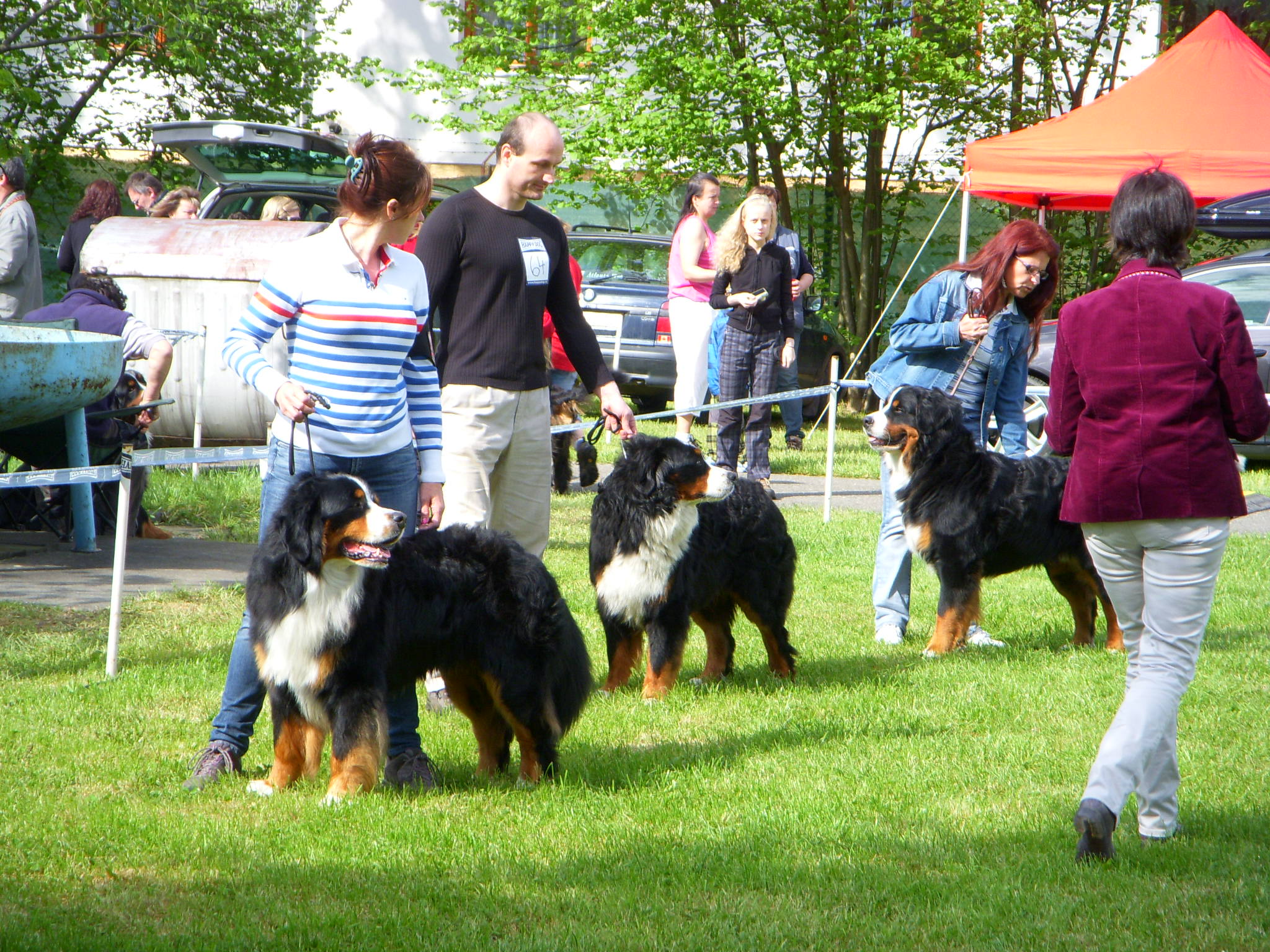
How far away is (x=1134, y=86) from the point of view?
12.4m

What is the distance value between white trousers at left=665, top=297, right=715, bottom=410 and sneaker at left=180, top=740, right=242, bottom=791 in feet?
21.3

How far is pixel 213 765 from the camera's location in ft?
13.1

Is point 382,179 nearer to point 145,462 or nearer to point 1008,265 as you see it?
point 145,462

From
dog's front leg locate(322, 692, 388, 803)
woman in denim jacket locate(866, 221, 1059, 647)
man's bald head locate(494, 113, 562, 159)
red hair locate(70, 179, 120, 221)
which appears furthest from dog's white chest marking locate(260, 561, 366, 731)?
red hair locate(70, 179, 120, 221)

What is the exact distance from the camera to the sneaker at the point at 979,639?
6.26 meters

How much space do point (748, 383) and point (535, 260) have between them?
→ 17.8ft

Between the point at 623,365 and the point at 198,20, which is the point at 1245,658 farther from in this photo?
the point at 198,20

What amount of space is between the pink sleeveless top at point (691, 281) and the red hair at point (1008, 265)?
4.34 metres

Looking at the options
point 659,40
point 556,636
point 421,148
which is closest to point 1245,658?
point 556,636

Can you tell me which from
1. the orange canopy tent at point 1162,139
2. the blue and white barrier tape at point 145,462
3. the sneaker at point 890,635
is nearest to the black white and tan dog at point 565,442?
the sneaker at point 890,635

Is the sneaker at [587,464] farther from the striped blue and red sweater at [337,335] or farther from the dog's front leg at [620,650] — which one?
the striped blue and red sweater at [337,335]

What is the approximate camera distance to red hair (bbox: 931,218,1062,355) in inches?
226

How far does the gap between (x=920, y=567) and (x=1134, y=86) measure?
6812 mm

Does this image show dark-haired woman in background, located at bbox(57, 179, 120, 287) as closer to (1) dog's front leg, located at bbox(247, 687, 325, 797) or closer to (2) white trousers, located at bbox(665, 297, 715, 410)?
(2) white trousers, located at bbox(665, 297, 715, 410)
